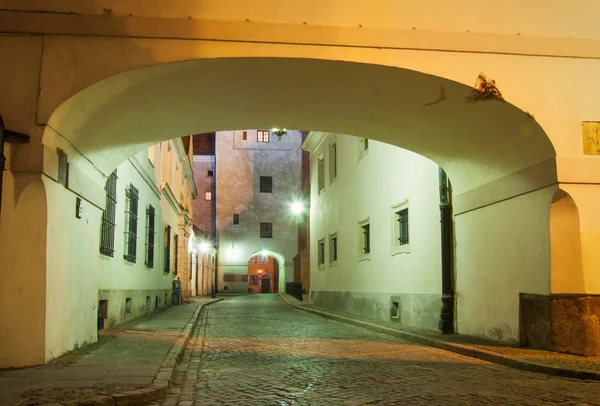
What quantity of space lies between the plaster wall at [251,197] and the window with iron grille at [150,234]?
91.9 feet

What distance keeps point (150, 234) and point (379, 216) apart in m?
6.99

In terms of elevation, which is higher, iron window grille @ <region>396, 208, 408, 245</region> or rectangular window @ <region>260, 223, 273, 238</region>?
rectangular window @ <region>260, 223, 273, 238</region>

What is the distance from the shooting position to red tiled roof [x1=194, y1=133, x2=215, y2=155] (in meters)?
53.4

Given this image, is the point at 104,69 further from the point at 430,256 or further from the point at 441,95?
the point at 430,256

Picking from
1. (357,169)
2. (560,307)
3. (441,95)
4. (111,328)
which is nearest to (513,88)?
(441,95)

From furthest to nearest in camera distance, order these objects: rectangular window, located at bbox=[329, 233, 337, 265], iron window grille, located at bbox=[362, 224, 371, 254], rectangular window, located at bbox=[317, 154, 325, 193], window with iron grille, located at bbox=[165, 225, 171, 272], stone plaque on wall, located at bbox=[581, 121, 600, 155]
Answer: rectangular window, located at bbox=[317, 154, 325, 193] → window with iron grille, located at bbox=[165, 225, 171, 272] → rectangular window, located at bbox=[329, 233, 337, 265] → iron window grille, located at bbox=[362, 224, 371, 254] → stone plaque on wall, located at bbox=[581, 121, 600, 155]

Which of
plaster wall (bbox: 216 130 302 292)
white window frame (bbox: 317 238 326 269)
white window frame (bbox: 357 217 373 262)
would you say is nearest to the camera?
white window frame (bbox: 357 217 373 262)

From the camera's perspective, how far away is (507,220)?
9.79 metres

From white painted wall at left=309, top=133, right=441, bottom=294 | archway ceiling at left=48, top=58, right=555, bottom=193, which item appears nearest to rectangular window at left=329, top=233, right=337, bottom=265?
white painted wall at left=309, top=133, right=441, bottom=294

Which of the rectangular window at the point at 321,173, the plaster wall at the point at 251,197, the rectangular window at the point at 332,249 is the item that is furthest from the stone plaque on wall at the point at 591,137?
the plaster wall at the point at 251,197

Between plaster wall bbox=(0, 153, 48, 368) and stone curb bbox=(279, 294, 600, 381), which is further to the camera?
plaster wall bbox=(0, 153, 48, 368)

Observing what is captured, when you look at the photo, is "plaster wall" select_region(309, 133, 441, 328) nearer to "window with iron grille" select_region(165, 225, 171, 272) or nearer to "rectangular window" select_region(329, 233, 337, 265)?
"rectangular window" select_region(329, 233, 337, 265)

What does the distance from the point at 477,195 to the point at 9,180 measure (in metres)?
7.44

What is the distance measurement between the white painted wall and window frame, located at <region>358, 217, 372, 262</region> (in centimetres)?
15
